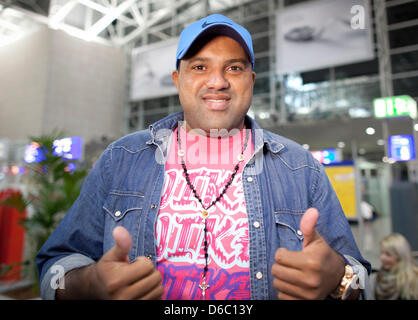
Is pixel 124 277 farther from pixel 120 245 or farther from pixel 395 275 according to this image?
pixel 395 275

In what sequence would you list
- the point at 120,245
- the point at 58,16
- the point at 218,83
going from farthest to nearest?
the point at 58,16 < the point at 218,83 < the point at 120,245

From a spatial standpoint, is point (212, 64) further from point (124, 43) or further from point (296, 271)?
point (296, 271)

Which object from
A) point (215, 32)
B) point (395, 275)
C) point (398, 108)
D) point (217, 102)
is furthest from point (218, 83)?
point (395, 275)

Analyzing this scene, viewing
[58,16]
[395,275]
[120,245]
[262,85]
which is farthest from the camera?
[395,275]

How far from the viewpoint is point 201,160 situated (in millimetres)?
805

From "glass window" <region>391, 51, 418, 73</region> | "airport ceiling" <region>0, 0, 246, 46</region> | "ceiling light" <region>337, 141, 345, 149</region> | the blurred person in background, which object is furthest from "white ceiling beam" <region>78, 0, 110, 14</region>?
"glass window" <region>391, 51, 418, 73</region>

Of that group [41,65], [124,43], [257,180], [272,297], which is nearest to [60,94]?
[41,65]

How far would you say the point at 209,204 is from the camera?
0.72 m

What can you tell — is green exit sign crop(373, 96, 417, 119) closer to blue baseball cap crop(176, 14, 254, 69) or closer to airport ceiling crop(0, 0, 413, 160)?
airport ceiling crop(0, 0, 413, 160)

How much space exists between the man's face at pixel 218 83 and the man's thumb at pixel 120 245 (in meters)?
0.40

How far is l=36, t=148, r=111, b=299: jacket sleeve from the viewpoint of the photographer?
63 cm

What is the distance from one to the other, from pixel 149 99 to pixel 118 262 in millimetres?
702

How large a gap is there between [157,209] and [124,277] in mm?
278

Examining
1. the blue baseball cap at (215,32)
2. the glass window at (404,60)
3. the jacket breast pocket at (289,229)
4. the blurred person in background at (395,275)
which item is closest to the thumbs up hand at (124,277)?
the jacket breast pocket at (289,229)
